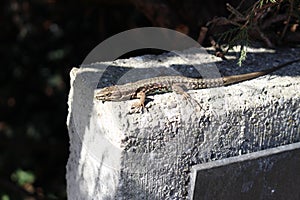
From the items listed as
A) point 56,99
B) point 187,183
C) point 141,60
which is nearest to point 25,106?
point 56,99

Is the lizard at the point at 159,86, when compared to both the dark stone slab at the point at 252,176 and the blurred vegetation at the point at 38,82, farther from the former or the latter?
the blurred vegetation at the point at 38,82

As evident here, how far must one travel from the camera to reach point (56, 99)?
4.21m

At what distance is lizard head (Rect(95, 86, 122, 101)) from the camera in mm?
1884

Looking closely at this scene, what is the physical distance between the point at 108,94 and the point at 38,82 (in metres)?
2.45

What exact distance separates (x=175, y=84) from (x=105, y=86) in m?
0.24

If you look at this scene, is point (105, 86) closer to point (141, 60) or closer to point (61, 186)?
point (141, 60)

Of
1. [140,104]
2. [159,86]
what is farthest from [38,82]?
[140,104]

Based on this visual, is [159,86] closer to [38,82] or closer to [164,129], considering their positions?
[164,129]

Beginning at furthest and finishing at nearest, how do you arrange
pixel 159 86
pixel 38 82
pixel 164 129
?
pixel 38 82
pixel 159 86
pixel 164 129

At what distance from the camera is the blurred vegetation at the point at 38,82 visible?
3945mm

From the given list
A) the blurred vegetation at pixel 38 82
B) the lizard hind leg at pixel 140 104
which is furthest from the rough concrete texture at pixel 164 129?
the blurred vegetation at pixel 38 82

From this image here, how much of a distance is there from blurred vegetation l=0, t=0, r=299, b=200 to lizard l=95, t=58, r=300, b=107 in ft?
5.81

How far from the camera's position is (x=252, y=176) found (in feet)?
6.65

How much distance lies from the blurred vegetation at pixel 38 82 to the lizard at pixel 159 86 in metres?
1.77
